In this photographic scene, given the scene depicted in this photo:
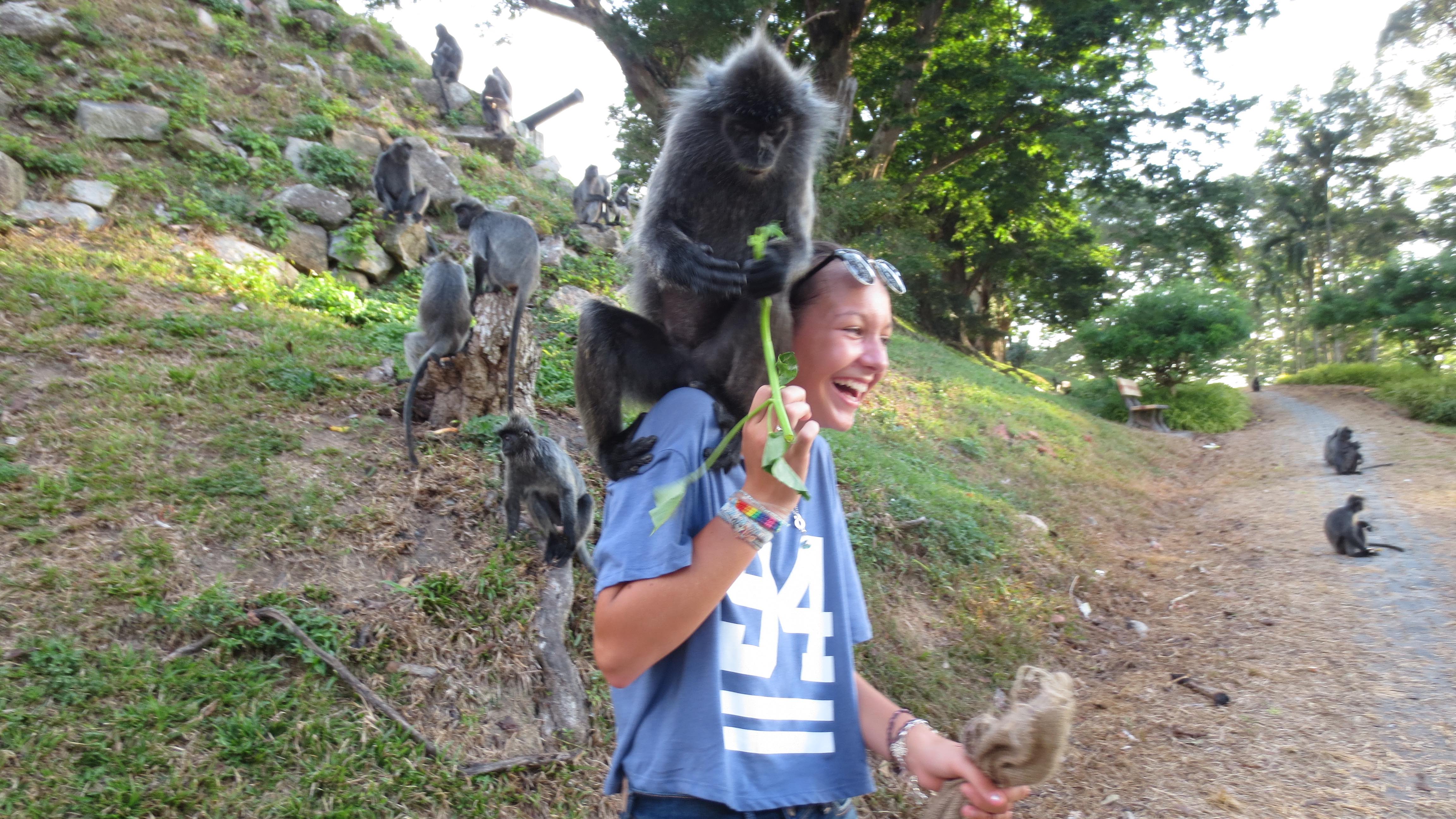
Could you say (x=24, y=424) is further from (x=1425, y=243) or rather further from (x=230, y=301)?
(x=1425, y=243)

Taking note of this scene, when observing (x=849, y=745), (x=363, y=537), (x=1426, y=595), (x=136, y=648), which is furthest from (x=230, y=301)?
(x=1426, y=595)

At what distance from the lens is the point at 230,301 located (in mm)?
6582

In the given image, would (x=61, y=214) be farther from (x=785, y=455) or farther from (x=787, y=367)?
(x=785, y=455)

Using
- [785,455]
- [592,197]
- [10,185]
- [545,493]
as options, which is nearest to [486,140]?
[592,197]

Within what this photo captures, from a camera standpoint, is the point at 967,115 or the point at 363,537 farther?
the point at 967,115

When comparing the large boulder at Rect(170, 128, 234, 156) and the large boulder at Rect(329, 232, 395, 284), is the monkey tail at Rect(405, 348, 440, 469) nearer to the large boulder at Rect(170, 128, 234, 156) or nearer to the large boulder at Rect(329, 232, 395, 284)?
the large boulder at Rect(329, 232, 395, 284)

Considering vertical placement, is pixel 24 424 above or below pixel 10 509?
above

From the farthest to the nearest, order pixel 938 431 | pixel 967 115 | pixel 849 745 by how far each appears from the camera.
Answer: pixel 967 115 < pixel 938 431 < pixel 849 745

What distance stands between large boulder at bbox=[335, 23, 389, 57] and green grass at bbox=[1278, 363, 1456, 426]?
68.2 feet

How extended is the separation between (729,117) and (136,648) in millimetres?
3245

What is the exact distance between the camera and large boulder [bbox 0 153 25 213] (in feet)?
21.2

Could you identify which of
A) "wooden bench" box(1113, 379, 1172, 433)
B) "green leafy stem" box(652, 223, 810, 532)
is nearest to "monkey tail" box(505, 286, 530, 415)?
"green leafy stem" box(652, 223, 810, 532)

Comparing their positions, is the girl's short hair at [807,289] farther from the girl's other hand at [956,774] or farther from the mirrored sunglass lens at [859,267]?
the girl's other hand at [956,774]

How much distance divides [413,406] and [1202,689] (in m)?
5.51
